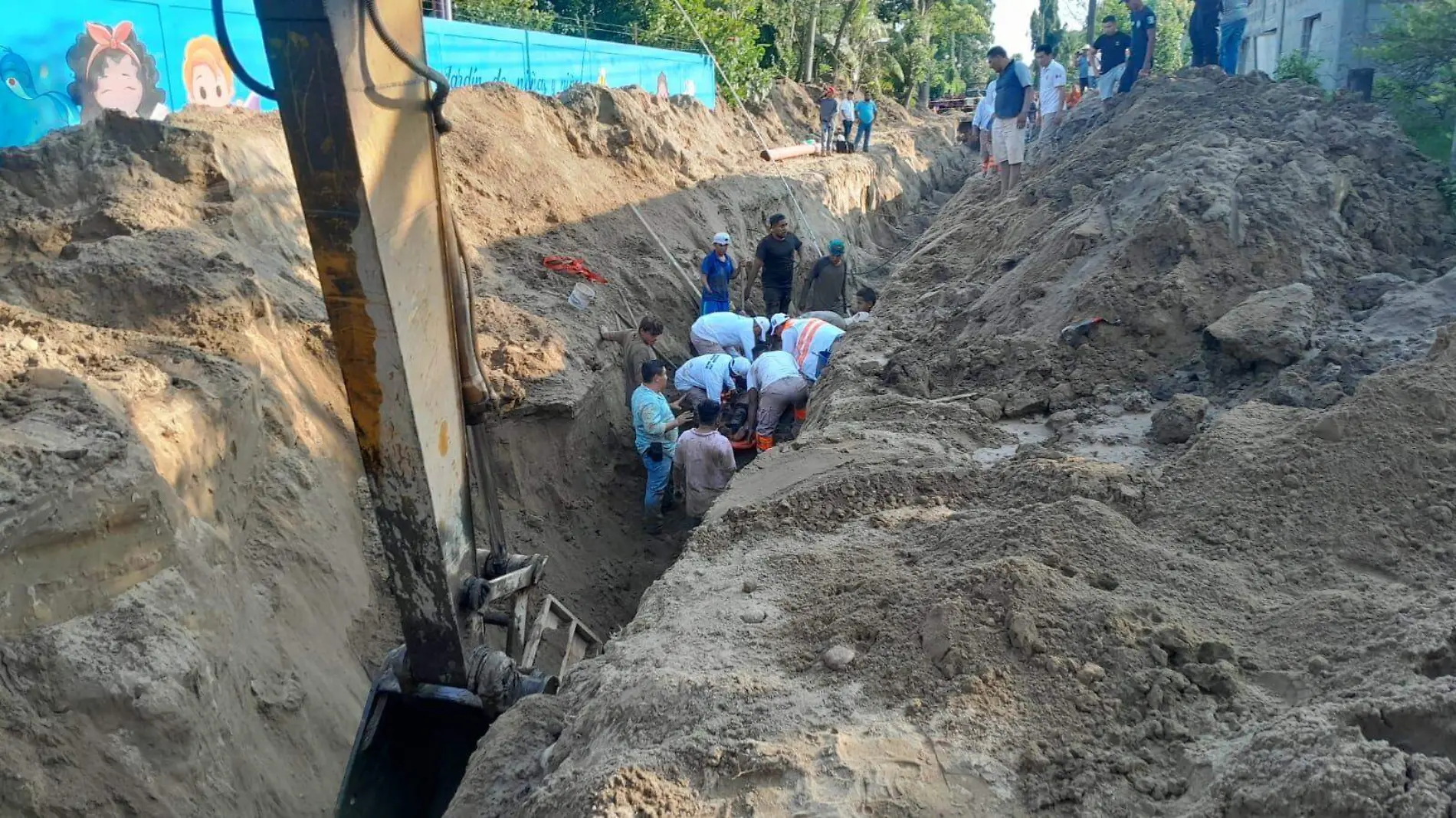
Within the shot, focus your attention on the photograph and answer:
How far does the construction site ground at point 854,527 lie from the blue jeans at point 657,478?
28 centimetres

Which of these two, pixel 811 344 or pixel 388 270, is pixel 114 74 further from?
pixel 388 270

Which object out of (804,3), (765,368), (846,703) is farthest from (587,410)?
(804,3)

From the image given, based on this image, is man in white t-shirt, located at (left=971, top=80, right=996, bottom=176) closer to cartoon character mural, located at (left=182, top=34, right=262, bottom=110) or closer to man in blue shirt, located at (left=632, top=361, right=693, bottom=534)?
man in blue shirt, located at (left=632, top=361, right=693, bottom=534)

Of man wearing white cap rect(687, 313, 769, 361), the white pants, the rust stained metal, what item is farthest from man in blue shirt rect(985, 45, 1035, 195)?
the rust stained metal

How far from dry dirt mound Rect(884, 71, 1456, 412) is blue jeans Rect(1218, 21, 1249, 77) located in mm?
5190

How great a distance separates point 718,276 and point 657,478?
3633 mm

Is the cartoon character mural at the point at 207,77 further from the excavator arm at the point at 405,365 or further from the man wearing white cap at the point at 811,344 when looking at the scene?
the excavator arm at the point at 405,365

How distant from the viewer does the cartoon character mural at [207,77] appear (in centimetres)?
1069

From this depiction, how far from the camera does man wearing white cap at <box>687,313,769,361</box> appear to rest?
10.4 metres

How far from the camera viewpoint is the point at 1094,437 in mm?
5570

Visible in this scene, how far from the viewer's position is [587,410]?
29.2 feet

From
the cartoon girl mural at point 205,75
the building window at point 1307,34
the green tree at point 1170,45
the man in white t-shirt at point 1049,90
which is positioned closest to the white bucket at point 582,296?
the cartoon girl mural at point 205,75

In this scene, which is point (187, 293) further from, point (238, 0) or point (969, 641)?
point (238, 0)

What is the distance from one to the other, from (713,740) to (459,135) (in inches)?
391
